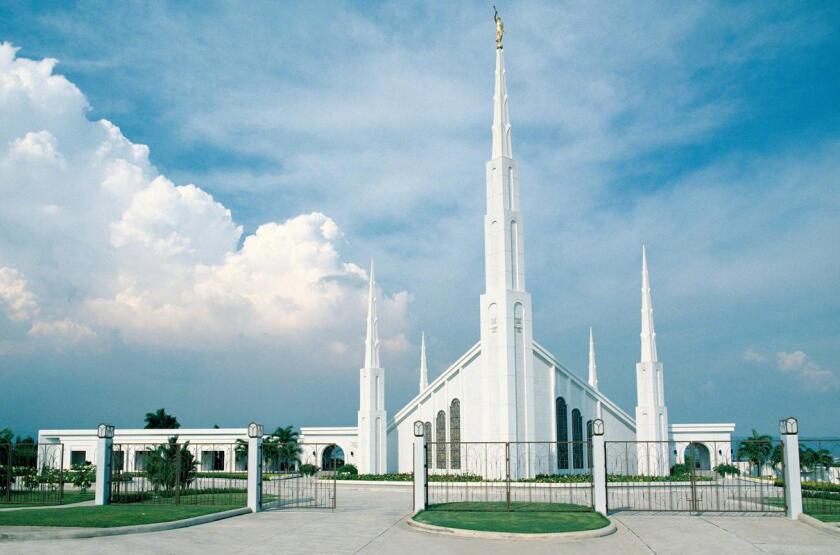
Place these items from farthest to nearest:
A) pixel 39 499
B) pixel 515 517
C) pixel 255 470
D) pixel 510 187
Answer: pixel 510 187 → pixel 39 499 → pixel 255 470 → pixel 515 517

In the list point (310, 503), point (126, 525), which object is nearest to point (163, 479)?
point (310, 503)

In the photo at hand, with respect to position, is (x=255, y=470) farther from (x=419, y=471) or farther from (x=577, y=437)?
(x=577, y=437)

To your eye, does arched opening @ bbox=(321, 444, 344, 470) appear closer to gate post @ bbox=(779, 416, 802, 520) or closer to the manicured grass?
the manicured grass

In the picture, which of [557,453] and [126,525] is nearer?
[126,525]

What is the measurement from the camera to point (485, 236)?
34250mm

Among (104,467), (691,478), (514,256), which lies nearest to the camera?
(691,478)

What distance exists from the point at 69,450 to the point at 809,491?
4524 centimetres

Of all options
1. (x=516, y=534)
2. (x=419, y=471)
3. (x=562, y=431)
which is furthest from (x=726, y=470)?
(x=516, y=534)

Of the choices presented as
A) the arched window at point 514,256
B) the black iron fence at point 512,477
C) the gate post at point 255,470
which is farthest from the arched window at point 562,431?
the gate post at point 255,470

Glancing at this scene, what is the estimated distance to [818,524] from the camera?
713 inches

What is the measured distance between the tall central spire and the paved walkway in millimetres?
18715

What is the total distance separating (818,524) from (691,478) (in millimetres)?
3656

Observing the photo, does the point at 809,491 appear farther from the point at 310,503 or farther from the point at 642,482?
the point at 310,503

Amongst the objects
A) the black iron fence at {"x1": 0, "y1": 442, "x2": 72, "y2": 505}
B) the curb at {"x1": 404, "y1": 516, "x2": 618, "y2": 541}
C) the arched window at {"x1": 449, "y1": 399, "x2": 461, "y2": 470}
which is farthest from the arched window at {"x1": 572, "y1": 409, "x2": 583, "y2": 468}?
the black iron fence at {"x1": 0, "y1": 442, "x2": 72, "y2": 505}
